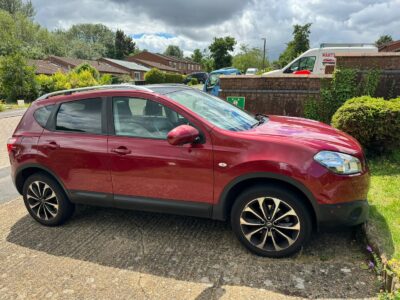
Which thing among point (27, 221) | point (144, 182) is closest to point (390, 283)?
point (144, 182)

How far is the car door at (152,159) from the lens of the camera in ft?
11.0

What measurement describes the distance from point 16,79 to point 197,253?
28.5 m

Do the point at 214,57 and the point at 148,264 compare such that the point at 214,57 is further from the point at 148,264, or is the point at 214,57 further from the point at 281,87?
the point at 148,264

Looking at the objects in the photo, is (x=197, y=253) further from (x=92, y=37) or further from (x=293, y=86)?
(x=92, y=37)

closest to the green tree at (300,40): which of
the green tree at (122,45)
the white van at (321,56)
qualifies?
the white van at (321,56)

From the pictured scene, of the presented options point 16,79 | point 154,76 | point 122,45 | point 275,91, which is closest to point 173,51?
point 122,45

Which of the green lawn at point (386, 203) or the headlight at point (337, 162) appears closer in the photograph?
the headlight at point (337, 162)

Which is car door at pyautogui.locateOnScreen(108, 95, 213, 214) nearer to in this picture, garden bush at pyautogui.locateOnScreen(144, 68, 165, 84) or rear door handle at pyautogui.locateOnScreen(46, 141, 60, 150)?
rear door handle at pyautogui.locateOnScreen(46, 141, 60, 150)

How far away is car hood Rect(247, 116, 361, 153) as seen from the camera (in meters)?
3.18

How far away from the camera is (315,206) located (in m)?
3.05

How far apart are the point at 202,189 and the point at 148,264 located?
3.01ft

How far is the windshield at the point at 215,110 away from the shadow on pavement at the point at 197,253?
1.27 metres

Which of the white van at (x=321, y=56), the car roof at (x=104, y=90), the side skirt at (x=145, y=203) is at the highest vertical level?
the white van at (x=321, y=56)

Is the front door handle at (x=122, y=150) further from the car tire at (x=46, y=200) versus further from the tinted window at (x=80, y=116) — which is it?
the car tire at (x=46, y=200)
